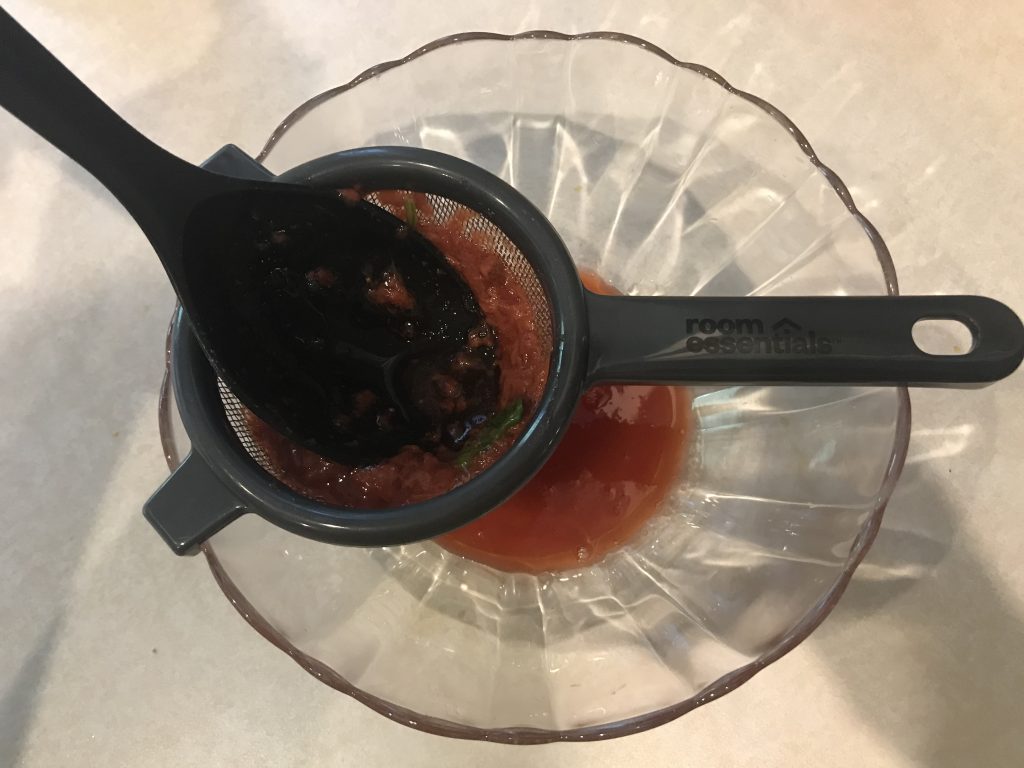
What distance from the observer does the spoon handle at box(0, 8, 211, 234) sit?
0.50 meters

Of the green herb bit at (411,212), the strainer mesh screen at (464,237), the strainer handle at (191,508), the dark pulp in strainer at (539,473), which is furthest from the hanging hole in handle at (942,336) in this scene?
the strainer handle at (191,508)

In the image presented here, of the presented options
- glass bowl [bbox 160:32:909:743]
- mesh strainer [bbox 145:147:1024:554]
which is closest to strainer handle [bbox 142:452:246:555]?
mesh strainer [bbox 145:147:1024:554]

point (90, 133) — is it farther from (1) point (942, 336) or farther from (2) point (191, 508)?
(1) point (942, 336)

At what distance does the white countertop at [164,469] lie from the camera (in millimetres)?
853

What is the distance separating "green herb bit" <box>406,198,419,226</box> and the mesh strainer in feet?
0.16

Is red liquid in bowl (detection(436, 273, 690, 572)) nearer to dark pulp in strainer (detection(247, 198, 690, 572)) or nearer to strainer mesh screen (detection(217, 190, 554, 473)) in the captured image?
dark pulp in strainer (detection(247, 198, 690, 572))

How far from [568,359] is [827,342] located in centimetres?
21

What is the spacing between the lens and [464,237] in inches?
30.4

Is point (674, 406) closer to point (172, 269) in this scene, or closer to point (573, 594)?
point (573, 594)

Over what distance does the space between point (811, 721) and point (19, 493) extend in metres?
1.00

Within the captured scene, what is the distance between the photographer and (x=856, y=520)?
2.69 ft

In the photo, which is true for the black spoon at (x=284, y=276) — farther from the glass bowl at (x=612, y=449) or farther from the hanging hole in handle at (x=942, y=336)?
the hanging hole in handle at (x=942, y=336)

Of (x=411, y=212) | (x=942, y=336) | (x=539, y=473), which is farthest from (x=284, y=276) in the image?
(x=942, y=336)

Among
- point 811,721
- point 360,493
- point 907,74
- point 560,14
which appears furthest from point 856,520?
point 560,14
